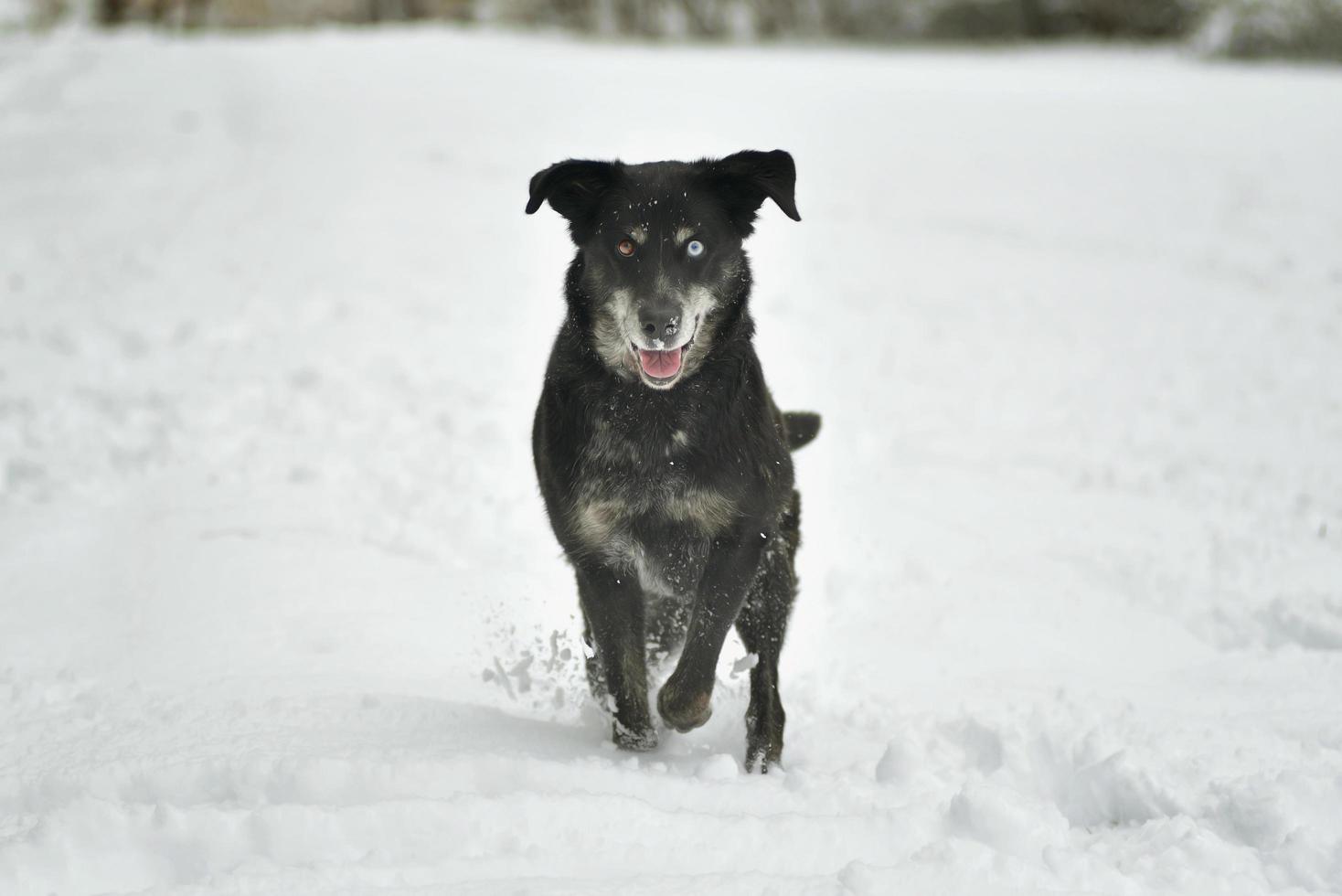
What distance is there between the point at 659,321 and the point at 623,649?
44.4 inches

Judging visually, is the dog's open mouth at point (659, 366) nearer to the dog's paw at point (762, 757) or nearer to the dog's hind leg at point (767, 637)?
the dog's hind leg at point (767, 637)

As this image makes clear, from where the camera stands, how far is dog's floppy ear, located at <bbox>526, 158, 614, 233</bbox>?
13.1 ft

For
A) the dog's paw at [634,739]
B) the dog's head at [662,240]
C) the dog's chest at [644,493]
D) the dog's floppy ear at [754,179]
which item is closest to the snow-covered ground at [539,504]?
the dog's paw at [634,739]

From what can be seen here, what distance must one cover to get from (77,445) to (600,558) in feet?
14.4

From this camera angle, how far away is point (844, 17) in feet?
71.1

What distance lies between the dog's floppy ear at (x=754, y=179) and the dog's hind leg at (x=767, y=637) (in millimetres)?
1059

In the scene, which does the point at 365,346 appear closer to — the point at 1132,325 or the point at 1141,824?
Answer: the point at 1132,325

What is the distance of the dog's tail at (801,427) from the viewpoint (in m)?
4.95

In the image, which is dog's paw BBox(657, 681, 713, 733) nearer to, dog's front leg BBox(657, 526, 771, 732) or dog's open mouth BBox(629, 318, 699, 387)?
dog's front leg BBox(657, 526, 771, 732)

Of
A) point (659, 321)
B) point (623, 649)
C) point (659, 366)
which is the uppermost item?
point (659, 321)

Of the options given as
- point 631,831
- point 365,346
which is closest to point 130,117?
point 365,346

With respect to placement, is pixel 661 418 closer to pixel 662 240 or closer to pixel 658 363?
pixel 658 363

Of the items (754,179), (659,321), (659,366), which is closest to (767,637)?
(659,366)

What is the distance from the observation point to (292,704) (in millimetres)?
4090
